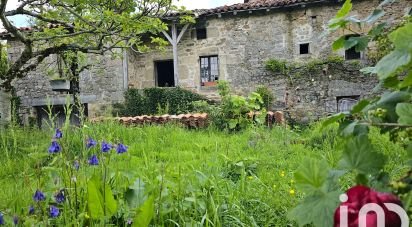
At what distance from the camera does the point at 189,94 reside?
13297 mm

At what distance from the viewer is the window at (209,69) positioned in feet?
45.5

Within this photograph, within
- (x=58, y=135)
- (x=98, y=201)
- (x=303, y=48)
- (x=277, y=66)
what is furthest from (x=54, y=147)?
(x=303, y=48)

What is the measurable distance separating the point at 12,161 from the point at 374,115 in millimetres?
4207

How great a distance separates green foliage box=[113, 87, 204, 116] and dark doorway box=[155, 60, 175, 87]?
1574 millimetres

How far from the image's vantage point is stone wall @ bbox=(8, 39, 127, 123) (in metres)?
13.9

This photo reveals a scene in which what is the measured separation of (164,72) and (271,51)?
182 inches

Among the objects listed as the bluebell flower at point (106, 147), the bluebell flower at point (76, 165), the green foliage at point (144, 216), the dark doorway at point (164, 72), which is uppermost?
Result: the dark doorway at point (164, 72)

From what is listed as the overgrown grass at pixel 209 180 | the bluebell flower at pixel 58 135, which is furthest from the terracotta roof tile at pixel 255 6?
the bluebell flower at pixel 58 135

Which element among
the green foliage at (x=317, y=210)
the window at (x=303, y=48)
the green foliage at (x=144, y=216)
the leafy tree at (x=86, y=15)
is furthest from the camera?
the window at (x=303, y=48)

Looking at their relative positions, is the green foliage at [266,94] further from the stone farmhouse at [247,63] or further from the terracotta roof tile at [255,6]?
the terracotta roof tile at [255,6]

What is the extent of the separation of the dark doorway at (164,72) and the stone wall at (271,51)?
63 centimetres

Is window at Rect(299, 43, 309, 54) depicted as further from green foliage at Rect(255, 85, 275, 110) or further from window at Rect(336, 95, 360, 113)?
window at Rect(336, 95, 360, 113)

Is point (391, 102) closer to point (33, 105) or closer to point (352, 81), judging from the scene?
point (352, 81)

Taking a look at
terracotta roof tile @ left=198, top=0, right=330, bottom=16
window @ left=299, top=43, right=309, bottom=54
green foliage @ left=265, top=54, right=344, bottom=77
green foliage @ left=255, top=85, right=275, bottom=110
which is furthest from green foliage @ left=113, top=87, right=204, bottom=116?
window @ left=299, top=43, right=309, bottom=54
